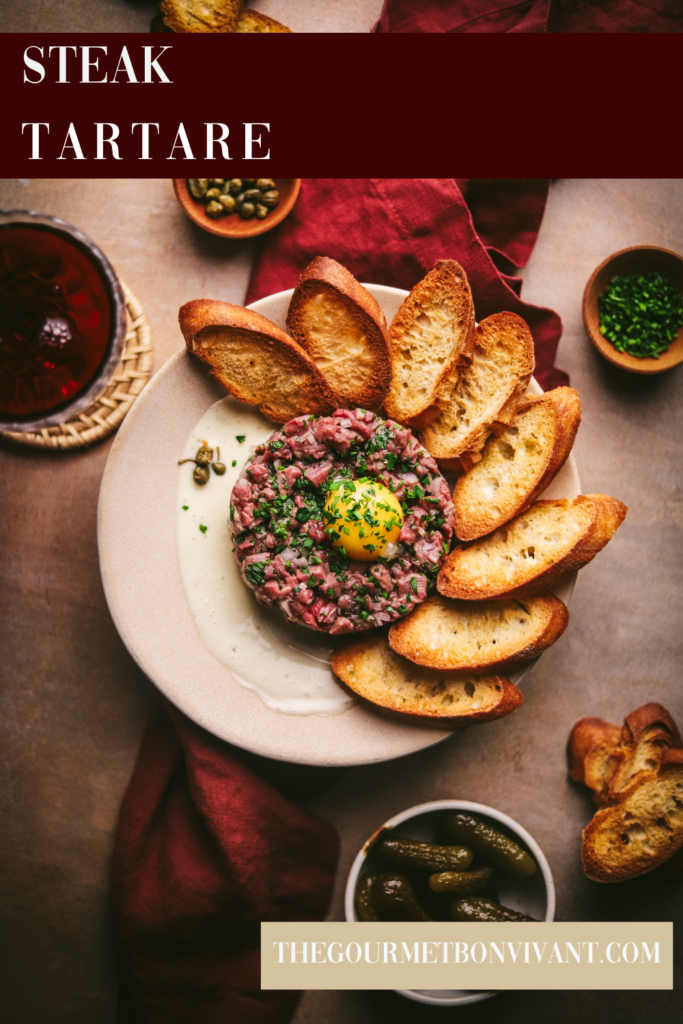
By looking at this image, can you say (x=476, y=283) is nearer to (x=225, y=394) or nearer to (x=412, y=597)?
(x=225, y=394)

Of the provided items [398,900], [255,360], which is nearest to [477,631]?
[398,900]

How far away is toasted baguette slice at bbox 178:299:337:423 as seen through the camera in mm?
3100

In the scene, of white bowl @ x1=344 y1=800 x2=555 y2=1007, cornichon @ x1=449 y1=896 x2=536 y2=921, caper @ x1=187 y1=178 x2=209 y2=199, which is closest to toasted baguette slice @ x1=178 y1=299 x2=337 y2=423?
caper @ x1=187 y1=178 x2=209 y2=199

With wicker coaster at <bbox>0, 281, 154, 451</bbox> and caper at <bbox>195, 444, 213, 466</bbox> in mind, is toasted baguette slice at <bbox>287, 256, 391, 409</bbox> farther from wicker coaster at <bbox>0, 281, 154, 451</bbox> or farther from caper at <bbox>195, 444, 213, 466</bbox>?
wicker coaster at <bbox>0, 281, 154, 451</bbox>

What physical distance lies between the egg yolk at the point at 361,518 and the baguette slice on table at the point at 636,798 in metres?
1.77

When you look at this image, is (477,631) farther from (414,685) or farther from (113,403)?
(113,403)

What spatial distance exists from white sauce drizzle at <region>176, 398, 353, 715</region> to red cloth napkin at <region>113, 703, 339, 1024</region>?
0.47m

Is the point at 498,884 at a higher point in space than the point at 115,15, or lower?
lower

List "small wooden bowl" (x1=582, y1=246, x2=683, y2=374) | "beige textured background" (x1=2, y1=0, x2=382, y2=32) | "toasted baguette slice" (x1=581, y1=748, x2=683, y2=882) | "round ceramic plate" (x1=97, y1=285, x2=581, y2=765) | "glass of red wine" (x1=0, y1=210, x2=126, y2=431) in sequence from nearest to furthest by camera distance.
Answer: "glass of red wine" (x1=0, y1=210, x2=126, y2=431), "round ceramic plate" (x1=97, y1=285, x2=581, y2=765), "toasted baguette slice" (x1=581, y1=748, x2=683, y2=882), "small wooden bowl" (x1=582, y1=246, x2=683, y2=374), "beige textured background" (x1=2, y1=0, x2=382, y2=32)

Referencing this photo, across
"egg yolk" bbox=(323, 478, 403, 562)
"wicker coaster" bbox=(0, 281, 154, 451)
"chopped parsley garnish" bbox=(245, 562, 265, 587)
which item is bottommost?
"chopped parsley garnish" bbox=(245, 562, 265, 587)

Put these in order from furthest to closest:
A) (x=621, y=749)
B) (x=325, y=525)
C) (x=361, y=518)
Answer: (x=621, y=749), (x=325, y=525), (x=361, y=518)

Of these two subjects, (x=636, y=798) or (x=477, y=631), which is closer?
(x=477, y=631)

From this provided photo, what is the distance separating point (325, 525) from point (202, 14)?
2.80 metres

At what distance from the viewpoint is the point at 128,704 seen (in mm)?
3705
